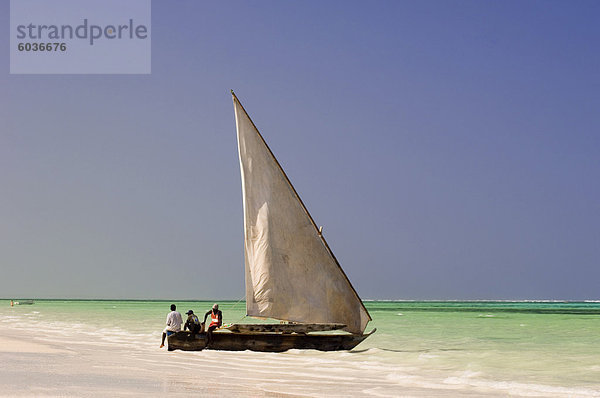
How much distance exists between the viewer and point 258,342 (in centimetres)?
2036

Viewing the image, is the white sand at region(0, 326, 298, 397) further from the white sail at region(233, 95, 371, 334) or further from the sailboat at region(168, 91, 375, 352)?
the white sail at region(233, 95, 371, 334)

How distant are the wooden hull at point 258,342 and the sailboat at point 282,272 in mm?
30

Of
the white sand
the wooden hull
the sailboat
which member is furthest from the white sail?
the white sand

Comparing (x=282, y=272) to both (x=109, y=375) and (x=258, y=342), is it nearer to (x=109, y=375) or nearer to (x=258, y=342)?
(x=258, y=342)

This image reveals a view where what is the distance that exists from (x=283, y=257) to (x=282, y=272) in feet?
1.50

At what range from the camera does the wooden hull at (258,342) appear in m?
20.3

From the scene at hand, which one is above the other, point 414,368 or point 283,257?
point 283,257

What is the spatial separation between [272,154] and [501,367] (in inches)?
362

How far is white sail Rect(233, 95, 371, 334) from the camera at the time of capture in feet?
68.1

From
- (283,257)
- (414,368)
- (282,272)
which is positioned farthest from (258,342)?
(414,368)

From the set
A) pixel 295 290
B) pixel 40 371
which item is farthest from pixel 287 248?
pixel 40 371

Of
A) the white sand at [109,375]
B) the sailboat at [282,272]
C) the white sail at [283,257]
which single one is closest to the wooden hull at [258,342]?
the sailboat at [282,272]

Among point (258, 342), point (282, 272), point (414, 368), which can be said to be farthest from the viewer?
point (282, 272)

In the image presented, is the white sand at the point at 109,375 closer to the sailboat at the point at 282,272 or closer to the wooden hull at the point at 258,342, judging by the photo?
the wooden hull at the point at 258,342
